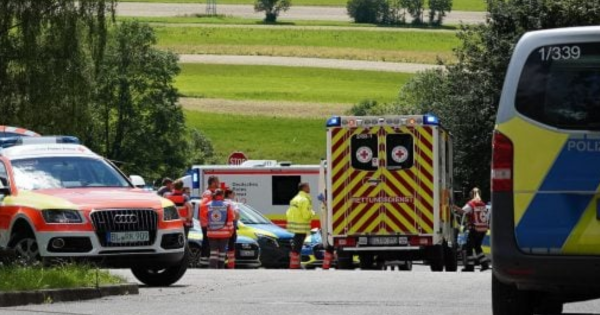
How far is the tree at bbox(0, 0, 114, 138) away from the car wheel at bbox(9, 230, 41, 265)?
3332cm

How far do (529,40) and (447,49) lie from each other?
11175cm

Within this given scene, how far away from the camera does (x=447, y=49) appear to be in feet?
399

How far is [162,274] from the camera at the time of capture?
19562 millimetres

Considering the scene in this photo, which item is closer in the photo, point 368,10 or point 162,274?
point 162,274

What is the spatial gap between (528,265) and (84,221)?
8.63 meters

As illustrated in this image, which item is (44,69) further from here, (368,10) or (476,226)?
(368,10)

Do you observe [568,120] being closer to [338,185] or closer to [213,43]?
[338,185]

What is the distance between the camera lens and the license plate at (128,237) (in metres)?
18.3

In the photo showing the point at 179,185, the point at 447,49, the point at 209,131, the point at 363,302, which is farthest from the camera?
the point at 447,49

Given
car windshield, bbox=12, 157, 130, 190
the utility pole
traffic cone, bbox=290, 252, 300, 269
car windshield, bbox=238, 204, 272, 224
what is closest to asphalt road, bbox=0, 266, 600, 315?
car windshield, bbox=12, 157, 130, 190

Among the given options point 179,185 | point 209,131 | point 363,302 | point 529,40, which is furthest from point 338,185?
point 209,131

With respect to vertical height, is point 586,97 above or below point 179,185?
above

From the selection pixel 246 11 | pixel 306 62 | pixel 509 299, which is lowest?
pixel 306 62

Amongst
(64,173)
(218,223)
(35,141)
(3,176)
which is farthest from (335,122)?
(3,176)
